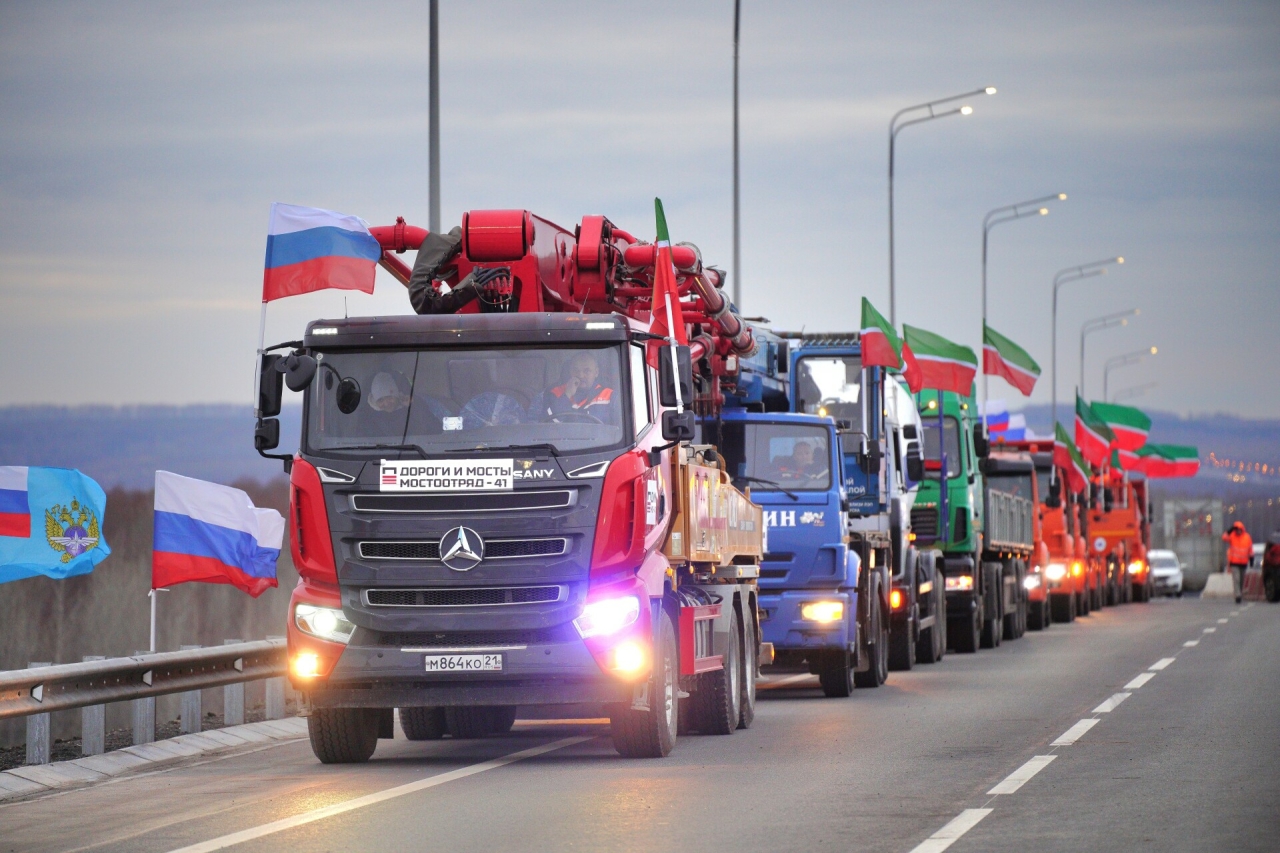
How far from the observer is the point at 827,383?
25531 millimetres

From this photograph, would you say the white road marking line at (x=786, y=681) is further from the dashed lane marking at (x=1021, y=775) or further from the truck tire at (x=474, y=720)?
the dashed lane marking at (x=1021, y=775)

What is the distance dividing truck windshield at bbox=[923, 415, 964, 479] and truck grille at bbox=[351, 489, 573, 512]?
17180mm

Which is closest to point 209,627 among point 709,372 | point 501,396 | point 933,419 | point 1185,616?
point 1185,616

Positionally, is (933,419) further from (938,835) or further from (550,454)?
(938,835)

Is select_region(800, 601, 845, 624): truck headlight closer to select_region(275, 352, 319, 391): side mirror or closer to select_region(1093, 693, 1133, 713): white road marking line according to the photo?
select_region(1093, 693, 1133, 713): white road marking line

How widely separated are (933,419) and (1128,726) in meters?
15.7

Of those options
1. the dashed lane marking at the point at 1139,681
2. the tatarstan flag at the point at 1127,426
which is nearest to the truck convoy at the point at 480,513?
the dashed lane marking at the point at 1139,681

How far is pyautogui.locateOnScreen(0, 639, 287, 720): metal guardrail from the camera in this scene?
13.1 metres

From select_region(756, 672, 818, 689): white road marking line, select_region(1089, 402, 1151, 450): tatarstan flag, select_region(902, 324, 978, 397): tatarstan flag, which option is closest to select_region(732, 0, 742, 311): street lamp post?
select_region(902, 324, 978, 397): tatarstan flag

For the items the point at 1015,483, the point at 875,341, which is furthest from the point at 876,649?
the point at 1015,483

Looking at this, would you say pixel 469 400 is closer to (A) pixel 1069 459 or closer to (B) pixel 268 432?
(B) pixel 268 432

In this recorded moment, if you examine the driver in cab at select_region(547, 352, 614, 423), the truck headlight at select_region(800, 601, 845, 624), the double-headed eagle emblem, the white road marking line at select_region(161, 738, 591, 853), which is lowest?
the white road marking line at select_region(161, 738, 591, 853)

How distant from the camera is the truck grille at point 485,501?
13.3m

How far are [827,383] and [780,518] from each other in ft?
16.6
